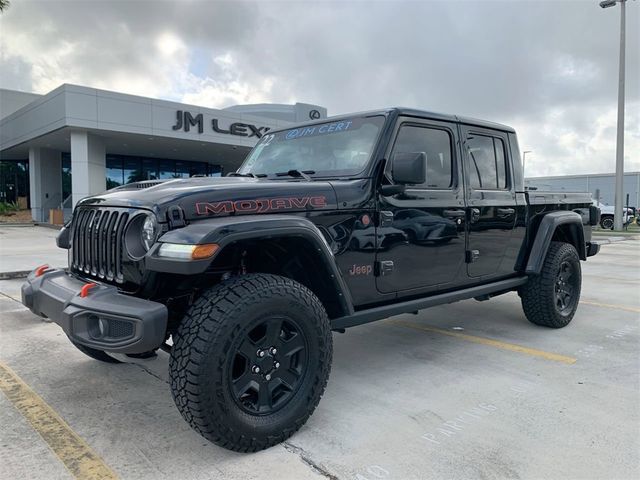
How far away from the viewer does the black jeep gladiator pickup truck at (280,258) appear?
7.85 ft

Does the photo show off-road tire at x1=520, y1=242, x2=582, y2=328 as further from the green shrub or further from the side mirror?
the green shrub

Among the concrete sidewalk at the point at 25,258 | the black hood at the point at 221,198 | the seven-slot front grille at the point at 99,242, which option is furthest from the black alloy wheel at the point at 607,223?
the seven-slot front grille at the point at 99,242

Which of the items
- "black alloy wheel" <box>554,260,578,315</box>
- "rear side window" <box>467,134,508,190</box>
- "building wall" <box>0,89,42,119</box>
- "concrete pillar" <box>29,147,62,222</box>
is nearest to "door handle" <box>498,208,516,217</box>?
"rear side window" <box>467,134,508,190</box>

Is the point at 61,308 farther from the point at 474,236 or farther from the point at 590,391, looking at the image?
the point at 590,391

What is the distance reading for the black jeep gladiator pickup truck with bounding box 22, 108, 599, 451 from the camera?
2.39 metres

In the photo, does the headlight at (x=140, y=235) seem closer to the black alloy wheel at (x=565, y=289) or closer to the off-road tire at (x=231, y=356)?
the off-road tire at (x=231, y=356)

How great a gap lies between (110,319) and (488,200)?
125 inches

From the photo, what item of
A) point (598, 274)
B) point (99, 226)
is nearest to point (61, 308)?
point (99, 226)

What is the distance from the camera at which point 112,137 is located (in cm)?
2295

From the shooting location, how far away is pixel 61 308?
2.66m

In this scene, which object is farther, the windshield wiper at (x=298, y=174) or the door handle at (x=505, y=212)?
the door handle at (x=505, y=212)

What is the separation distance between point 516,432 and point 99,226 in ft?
8.81

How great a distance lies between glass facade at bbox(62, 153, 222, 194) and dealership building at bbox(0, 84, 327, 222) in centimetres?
6

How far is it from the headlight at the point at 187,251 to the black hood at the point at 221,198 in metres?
0.21
